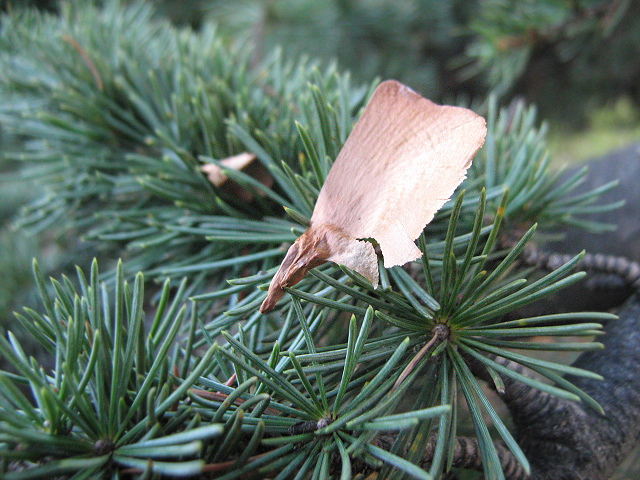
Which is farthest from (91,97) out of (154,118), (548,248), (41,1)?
(41,1)

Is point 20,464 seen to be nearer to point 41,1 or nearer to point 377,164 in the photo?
point 377,164

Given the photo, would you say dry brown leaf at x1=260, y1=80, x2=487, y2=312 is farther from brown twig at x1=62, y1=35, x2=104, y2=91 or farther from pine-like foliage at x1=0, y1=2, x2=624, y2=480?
brown twig at x1=62, y1=35, x2=104, y2=91

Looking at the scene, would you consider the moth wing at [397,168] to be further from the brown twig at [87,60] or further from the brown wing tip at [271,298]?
the brown twig at [87,60]

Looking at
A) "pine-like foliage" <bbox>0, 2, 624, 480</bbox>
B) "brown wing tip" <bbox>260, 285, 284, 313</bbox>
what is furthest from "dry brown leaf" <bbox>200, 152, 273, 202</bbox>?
"brown wing tip" <bbox>260, 285, 284, 313</bbox>

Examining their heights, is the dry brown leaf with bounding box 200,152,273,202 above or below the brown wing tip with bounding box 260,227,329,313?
above

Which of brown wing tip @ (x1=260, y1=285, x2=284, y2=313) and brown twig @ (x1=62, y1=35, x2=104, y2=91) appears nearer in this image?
brown wing tip @ (x1=260, y1=285, x2=284, y2=313)
